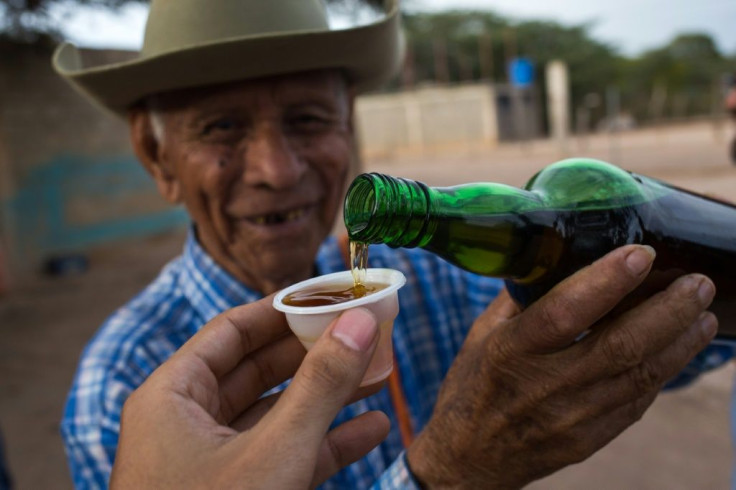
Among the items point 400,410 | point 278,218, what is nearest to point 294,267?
point 278,218

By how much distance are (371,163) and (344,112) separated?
88.0 ft

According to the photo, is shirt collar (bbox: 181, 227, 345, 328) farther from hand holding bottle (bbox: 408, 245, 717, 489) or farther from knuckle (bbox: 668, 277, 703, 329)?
knuckle (bbox: 668, 277, 703, 329)

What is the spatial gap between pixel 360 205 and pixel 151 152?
1.25 m

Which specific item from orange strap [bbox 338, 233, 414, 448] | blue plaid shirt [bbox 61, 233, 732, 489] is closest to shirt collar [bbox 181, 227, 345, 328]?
blue plaid shirt [bbox 61, 233, 732, 489]

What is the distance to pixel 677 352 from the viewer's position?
1.12 metres

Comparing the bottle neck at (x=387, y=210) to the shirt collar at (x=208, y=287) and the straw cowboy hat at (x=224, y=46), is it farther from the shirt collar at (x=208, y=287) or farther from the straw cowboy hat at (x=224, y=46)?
the shirt collar at (x=208, y=287)

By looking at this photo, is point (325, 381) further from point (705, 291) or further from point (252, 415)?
point (705, 291)

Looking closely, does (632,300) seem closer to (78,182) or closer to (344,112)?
(344,112)

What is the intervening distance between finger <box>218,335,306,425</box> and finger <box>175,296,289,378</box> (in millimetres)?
36

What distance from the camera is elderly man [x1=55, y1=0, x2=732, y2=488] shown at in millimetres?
1198

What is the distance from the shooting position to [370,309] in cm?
98

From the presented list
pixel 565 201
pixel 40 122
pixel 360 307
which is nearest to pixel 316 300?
pixel 360 307

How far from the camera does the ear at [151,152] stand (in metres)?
2.00

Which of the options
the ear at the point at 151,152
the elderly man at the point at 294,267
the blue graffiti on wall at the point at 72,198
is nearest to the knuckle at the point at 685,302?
the elderly man at the point at 294,267
